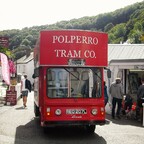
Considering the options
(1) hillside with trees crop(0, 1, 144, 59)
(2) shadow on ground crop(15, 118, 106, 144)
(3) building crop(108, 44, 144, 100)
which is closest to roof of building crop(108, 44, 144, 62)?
(3) building crop(108, 44, 144, 100)

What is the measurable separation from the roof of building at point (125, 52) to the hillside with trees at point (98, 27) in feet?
238

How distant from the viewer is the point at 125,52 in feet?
75.9

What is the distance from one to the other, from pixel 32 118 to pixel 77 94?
564 cm

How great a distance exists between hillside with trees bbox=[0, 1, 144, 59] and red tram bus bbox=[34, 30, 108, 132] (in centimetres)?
8553

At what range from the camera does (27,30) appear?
131m

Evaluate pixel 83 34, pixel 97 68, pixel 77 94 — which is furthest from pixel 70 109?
pixel 83 34

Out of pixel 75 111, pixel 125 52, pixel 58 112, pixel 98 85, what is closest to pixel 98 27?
pixel 125 52

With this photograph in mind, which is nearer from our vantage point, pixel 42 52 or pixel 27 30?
pixel 42 52

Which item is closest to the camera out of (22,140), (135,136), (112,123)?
(22,140)

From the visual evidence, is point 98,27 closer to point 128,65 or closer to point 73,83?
point 128,65

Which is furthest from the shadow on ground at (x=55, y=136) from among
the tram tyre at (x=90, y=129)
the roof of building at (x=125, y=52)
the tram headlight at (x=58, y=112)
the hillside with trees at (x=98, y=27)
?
the hillside with trees at (x=98, y=27)

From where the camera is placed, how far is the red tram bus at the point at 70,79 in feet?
35.8

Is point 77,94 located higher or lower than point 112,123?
higher

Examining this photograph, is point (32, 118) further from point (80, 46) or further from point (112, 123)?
point (80, 46)
